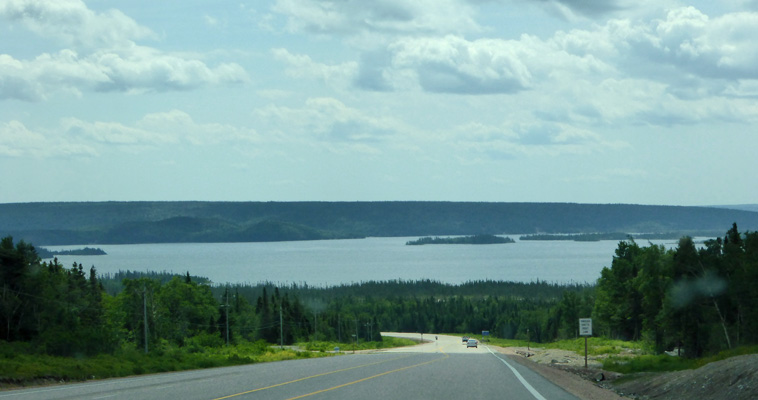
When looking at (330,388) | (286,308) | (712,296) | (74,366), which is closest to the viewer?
(330,388)

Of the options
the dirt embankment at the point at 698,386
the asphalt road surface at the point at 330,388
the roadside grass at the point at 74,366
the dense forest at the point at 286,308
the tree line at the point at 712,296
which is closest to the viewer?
the dirt embankment at the point at 698,386

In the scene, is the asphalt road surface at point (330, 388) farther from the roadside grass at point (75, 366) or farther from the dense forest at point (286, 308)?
the dense forest at point (286, 308)

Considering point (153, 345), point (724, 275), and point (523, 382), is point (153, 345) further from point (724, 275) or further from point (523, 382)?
point (523, 382)

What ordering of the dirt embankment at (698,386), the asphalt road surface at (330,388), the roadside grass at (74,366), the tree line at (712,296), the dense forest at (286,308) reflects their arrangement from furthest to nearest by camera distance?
the tree line at (712,296) < the dense forest at (286,308) < the roadside grass at (74,366) < the asphalt road surface at (330,388) < the dirt embankment at (698,386)

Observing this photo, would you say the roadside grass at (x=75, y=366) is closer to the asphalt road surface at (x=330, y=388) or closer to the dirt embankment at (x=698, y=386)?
the asphalt road surface at (x=330, y=388)

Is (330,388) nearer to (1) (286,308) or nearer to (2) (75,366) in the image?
(2) (75,366)

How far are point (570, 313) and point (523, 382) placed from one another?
120m

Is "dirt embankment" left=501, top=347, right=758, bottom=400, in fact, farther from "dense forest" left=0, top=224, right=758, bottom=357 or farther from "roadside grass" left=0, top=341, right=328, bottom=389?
"dense forest" left=0, top=224, right=758, bottom=357

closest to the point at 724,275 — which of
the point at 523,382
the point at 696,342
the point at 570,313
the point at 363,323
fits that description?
the point at 696,342

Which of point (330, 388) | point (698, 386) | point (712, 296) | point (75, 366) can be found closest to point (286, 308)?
Answer: point (712, 296)

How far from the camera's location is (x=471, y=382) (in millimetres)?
24969

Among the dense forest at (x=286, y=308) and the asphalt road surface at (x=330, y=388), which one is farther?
the dense forest at (x=286, y=308)

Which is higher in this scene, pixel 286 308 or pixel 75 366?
pixel 75 366

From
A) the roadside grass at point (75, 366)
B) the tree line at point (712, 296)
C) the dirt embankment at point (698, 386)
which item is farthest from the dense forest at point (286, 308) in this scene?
the dirt embankment at point (698, 386)
